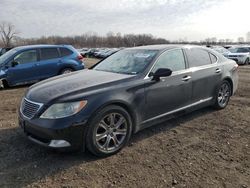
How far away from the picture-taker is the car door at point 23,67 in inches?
369

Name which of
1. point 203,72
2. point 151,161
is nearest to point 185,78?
point 203,72

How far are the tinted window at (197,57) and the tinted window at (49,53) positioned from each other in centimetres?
644

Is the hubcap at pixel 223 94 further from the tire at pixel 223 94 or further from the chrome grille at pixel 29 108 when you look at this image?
the chrome grille at pixel 29 108

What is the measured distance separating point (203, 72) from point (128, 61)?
1632 millimetres

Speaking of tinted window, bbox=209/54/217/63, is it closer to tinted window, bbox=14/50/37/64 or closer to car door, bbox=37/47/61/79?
car door, bbox=37/47/61/79

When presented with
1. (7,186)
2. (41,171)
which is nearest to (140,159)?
(41,171)

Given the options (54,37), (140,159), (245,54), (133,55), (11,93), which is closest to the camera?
(140,159)

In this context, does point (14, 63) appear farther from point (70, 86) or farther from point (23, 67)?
point (70, 86)

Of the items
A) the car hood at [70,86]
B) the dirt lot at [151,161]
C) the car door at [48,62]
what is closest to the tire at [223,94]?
the dirt lot at [151,161]

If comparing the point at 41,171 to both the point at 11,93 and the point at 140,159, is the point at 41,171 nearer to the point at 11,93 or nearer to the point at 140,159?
the point at 140,159

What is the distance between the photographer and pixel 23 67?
954cm

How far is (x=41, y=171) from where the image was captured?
351 centimetres

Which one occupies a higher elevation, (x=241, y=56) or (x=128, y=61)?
(x=128, y=61)

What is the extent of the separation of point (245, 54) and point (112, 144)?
64.4 feet
